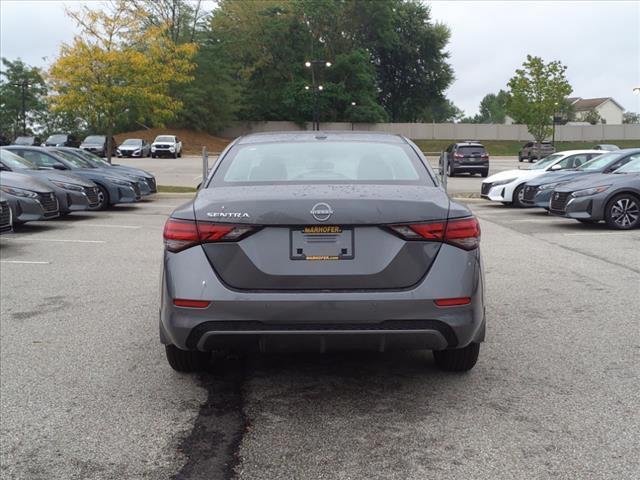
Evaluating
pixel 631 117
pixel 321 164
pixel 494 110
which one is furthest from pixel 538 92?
pixel 494 110

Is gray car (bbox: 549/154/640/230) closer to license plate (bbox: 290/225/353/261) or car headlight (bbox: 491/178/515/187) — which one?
car headlight (bbox: 491/178/515/187)

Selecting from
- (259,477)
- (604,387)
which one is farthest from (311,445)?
(604,387)

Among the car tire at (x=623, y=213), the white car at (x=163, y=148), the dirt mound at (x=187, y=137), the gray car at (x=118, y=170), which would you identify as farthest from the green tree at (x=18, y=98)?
the car tire at (x=623, y=213)

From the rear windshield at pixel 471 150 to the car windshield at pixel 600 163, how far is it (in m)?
17.2

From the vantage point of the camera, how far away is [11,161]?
15812mm

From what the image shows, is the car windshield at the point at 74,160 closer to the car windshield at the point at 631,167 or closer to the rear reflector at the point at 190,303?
the car windshield at the point at 631,167

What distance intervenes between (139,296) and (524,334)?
388 centimetres

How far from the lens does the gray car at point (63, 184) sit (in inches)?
599

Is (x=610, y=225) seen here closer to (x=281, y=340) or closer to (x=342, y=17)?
(x=281, y=340)

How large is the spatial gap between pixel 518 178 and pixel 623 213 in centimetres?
535

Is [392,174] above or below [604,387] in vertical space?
above

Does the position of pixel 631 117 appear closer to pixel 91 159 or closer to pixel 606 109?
pixel 606 109

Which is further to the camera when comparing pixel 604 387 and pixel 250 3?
pixel 250 3

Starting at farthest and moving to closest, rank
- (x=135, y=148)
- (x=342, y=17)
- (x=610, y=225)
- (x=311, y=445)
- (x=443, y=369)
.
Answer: (x=342, y=17)
(x=135, y=148)
(x=610, y=225)
(x=443, y=369)
(x=311, y=445)
